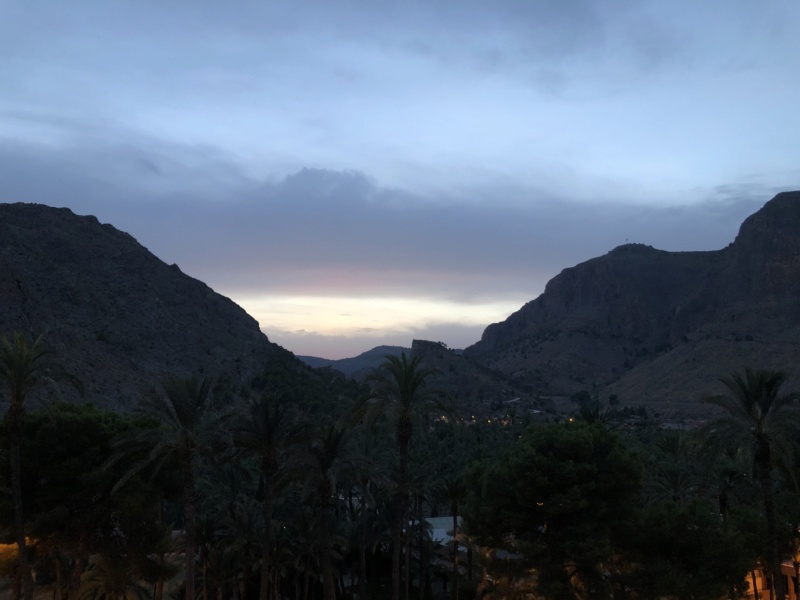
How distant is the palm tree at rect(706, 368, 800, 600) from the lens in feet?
86.8

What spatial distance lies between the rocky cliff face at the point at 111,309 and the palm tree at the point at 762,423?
5701cm

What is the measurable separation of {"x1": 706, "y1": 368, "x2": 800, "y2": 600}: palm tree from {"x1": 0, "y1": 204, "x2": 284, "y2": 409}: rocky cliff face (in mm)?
57014

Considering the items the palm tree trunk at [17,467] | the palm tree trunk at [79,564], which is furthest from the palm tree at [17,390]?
the palm tree trunk at [79,564]

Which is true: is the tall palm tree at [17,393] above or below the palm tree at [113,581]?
above

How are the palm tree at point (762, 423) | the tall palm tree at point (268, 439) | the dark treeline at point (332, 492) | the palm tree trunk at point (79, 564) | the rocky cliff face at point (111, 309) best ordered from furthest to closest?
1. the rocky cliff face at point (111, 309)
2. the palm tree trunk at point (79, 564)
3. the tall palm tree at point (268, 439)
4. the dark treeline at point (332, 492)
5. the palm tree at point (762, 423)

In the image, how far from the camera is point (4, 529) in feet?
95.8

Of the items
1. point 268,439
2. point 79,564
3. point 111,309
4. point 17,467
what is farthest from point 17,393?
point 111,309

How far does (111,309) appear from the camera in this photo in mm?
95438

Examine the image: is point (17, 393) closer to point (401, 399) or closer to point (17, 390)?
point (17, 390)

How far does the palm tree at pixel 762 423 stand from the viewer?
26.5 meters

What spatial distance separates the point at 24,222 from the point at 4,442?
8514cm

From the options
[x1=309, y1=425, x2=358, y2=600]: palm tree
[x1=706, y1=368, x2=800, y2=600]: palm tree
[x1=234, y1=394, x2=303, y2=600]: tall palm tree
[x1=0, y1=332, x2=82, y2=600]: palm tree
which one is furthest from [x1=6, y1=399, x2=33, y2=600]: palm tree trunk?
[x1=706, y1=368, x2=800, y2=600]: palm tree

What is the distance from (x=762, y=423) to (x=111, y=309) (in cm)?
8555

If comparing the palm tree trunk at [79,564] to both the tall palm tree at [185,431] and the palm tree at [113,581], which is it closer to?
the palm tree at [113,581]
